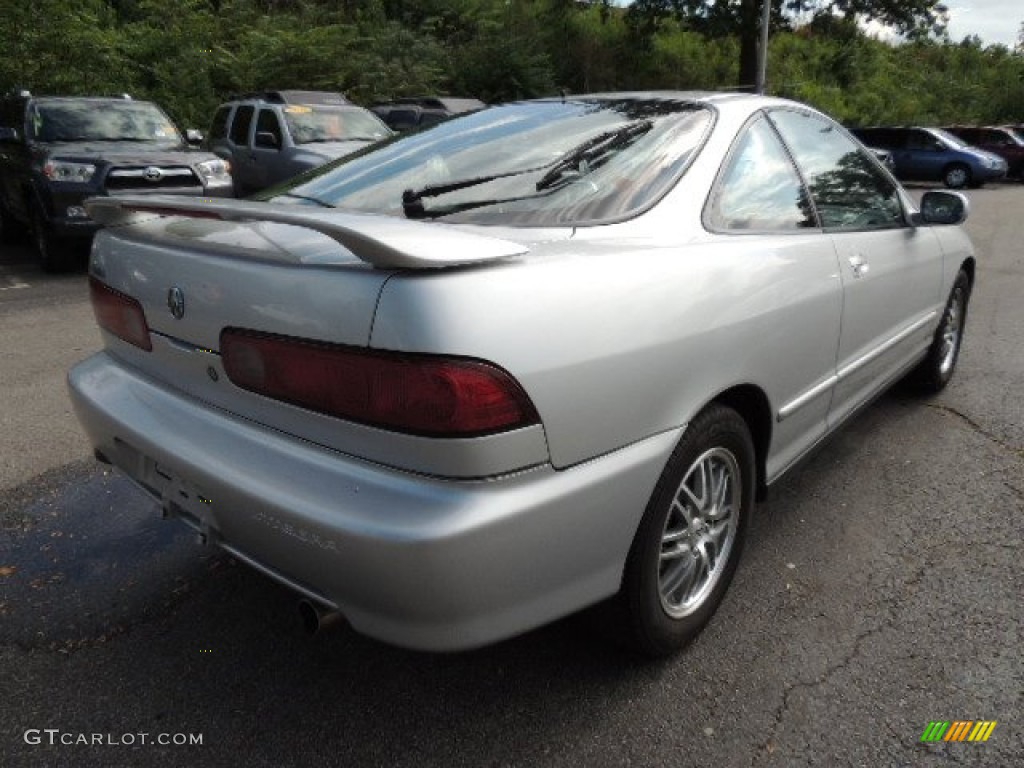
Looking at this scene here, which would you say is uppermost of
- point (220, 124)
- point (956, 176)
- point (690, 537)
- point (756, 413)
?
point (220, 124)

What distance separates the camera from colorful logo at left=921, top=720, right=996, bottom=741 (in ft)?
6.48

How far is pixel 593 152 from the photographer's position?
7.78ft

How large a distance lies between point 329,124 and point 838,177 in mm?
8992

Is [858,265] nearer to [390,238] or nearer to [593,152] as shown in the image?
[593,152]

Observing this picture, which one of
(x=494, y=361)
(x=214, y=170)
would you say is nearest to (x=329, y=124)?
(x=214, y=170)

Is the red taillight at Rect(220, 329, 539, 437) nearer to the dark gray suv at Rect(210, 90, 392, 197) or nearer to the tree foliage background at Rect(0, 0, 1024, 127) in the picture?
the dark gray suv at Rect(210, 90, 392, 197)

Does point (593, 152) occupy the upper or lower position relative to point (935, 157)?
upper

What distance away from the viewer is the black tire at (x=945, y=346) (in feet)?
13.8

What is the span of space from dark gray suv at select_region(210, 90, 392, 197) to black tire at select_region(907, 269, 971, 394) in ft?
25.1

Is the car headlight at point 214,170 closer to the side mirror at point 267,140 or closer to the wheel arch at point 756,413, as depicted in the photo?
the side mirror at point 267,140

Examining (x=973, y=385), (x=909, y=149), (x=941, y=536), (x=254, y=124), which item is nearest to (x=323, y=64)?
(x=254, y=124)

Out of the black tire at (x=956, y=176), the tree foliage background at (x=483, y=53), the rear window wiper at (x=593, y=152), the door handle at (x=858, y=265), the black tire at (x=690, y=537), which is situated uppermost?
the tree foliage background at (x=483, y=53)

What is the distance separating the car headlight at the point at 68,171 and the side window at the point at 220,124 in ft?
14.6

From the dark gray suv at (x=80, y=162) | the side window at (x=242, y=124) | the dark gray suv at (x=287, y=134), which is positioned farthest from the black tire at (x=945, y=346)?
the side window at (x=242, y=124)
